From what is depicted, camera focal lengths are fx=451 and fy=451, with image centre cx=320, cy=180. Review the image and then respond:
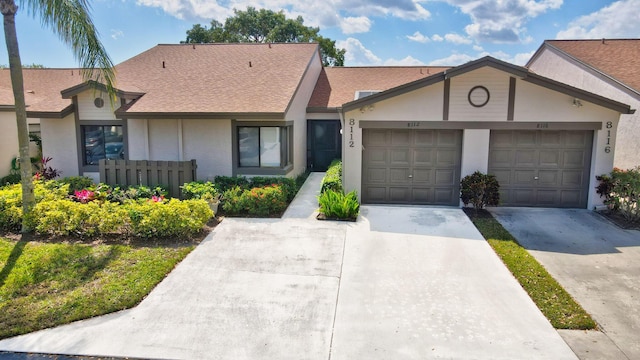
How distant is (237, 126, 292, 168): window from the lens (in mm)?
13648

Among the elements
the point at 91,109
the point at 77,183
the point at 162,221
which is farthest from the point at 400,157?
the point at 91,109

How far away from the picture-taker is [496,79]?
1188 cm

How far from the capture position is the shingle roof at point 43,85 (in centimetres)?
1481

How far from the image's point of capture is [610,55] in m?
17.0

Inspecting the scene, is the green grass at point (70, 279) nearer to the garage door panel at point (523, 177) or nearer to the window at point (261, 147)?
the window at point (261, 147)

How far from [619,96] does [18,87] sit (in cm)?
1699

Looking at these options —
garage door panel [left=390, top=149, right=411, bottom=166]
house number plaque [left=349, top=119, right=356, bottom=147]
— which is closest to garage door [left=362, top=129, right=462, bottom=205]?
garage door panel [left=390, top=149, right=411, bottom=166]

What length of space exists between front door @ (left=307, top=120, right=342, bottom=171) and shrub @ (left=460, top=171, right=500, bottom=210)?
695cm

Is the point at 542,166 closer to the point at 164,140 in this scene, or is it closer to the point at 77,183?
the point at 164,140

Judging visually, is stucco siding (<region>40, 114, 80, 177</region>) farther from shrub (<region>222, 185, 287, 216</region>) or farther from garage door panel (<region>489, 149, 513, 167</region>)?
garage door panel (<region>489, 149, 513, 167</region>)

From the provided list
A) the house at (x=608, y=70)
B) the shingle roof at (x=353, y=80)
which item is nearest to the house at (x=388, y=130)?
the house at (x=608, y=70)

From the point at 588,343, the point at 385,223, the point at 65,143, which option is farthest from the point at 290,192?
the point at 588,343

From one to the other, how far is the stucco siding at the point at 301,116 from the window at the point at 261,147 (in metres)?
0.76

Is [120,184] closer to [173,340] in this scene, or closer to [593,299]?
[173,340]
